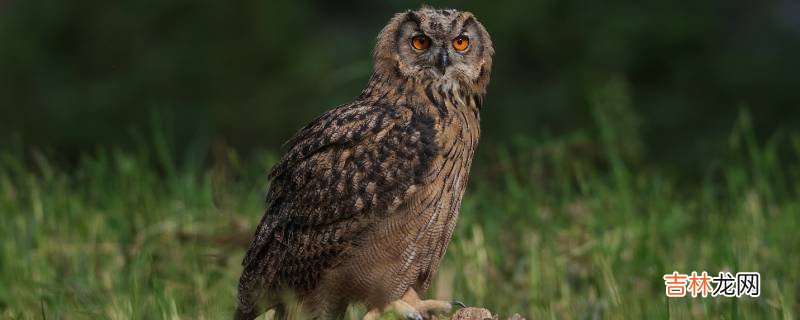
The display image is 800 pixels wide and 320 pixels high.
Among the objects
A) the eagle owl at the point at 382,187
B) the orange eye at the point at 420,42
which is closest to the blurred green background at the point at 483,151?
the eagle owl at the point at 382,187

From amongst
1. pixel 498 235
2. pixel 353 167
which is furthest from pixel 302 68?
pixel 353 167

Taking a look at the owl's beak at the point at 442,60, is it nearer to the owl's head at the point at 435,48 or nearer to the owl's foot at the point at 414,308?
the owl's head at the point at 435,48

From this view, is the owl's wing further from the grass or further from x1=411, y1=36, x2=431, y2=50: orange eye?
the grass

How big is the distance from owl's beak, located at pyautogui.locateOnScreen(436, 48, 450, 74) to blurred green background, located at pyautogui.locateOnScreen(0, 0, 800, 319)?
2.78 ft

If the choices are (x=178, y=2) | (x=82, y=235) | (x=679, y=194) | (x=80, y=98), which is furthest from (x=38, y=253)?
(x=178, y=2)

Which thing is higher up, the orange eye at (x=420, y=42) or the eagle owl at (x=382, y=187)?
the orange eye at (x=420, y=42)

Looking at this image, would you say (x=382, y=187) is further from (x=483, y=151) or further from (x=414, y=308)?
(x=483, y=151)

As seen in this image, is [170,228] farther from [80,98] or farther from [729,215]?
[80,98]

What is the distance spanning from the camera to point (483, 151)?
25.5 ft

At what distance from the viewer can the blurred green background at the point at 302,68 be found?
9.77 meters

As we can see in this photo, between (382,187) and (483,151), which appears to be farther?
(483,151)

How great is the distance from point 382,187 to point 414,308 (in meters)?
0.40

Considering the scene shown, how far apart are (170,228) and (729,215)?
7.61 feet

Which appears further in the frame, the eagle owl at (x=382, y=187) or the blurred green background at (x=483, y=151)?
the blurred green background at (x=483, y=151)
